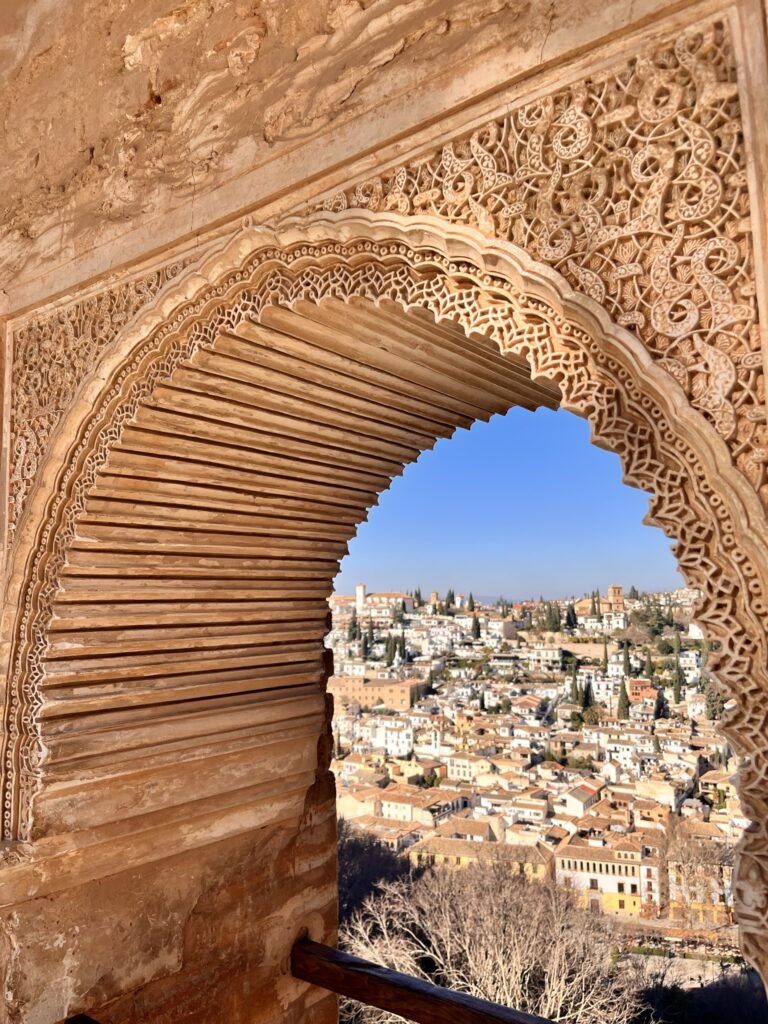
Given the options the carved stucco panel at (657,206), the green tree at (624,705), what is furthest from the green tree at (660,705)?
the carved stucco panel at (657,206)

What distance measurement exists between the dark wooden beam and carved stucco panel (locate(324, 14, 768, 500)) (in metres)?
2.32

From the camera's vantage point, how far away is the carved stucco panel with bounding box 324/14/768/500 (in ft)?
5.08

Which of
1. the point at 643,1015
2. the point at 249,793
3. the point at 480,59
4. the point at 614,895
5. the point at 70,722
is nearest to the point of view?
the point at 480,59

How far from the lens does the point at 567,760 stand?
18.1 m

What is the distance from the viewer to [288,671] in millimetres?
3791

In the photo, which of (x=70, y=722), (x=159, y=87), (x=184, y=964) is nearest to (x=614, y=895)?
(x=184, y=964)

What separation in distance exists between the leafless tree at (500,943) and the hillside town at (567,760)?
0.90 meters

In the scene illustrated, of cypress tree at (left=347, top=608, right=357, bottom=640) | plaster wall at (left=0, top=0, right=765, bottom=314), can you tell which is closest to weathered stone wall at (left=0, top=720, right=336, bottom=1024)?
plaster wall at (left=0, top=0, right=765, bottom=314)

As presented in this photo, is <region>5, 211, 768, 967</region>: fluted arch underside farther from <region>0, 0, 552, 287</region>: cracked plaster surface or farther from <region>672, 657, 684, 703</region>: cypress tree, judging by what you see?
<region>672, 657, 684, 703</region>: cypress tree

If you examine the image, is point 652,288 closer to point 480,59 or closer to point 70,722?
point 480,59

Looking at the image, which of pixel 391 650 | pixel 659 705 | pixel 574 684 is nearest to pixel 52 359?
pixel 659 705

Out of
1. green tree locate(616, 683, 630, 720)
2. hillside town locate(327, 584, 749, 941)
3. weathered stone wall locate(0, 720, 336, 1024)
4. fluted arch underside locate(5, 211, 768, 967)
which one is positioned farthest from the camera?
green tree locate(616, 683, 630, 720)

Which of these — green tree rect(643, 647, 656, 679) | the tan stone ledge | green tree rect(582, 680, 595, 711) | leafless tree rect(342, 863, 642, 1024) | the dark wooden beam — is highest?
the tan stone ledge

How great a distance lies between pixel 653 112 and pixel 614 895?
14.8 meters
